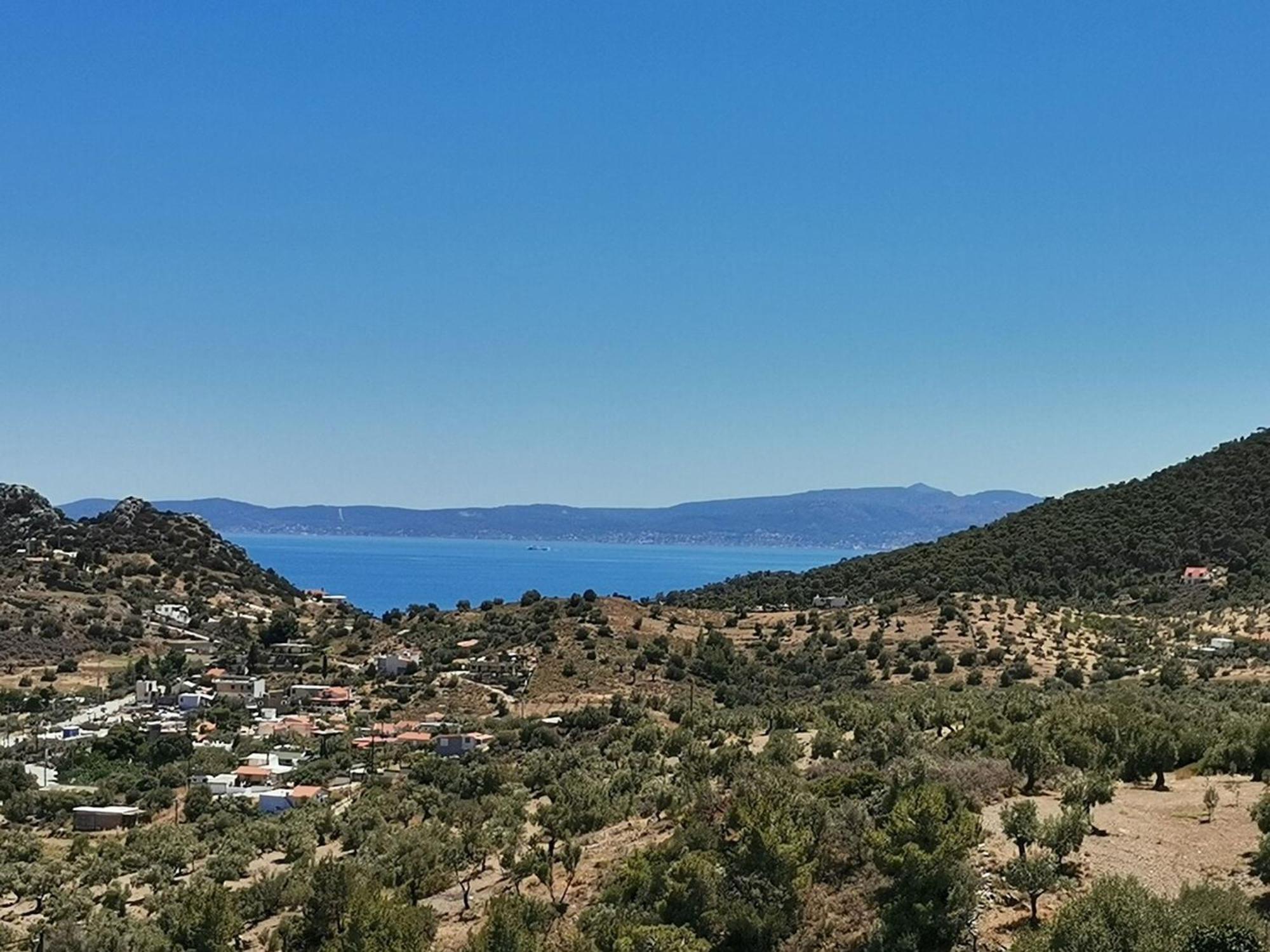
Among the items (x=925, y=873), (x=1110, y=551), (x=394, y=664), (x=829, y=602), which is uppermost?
(x=1110, y=551)

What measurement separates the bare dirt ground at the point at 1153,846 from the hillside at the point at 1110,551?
37645mm

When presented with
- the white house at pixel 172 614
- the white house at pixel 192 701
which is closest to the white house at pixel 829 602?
the white house at pixel 192 701

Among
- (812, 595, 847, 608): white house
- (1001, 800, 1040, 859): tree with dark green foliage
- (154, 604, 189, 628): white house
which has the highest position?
(1001, 800, 1040, 859): tree with dark green foliage

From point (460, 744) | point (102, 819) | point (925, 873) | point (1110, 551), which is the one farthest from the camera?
point (1110, 551)

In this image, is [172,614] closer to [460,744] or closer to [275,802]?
[460,744]

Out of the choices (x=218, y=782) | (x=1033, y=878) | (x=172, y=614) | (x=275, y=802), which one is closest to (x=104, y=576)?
(x=172, y=614)

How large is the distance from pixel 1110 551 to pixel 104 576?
2739 inches

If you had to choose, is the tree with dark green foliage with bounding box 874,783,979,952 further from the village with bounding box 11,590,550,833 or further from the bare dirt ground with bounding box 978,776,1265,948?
the village with bounding box 11,590,550,833

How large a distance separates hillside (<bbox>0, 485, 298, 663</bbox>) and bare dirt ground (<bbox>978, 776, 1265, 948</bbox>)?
6143 cm

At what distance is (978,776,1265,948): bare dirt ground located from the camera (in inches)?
562

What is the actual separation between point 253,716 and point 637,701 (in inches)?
752

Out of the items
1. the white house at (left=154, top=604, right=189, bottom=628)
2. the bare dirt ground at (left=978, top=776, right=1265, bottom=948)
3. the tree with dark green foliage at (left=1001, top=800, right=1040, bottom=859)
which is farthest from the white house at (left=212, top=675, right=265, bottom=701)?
the tree with dark green foliage at (left=1001, top=800, right=1040, bottom=859)

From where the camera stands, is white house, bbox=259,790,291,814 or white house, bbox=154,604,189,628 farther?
white house, bbox=154,604,189,628

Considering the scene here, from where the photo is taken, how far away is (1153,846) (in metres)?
16.0
